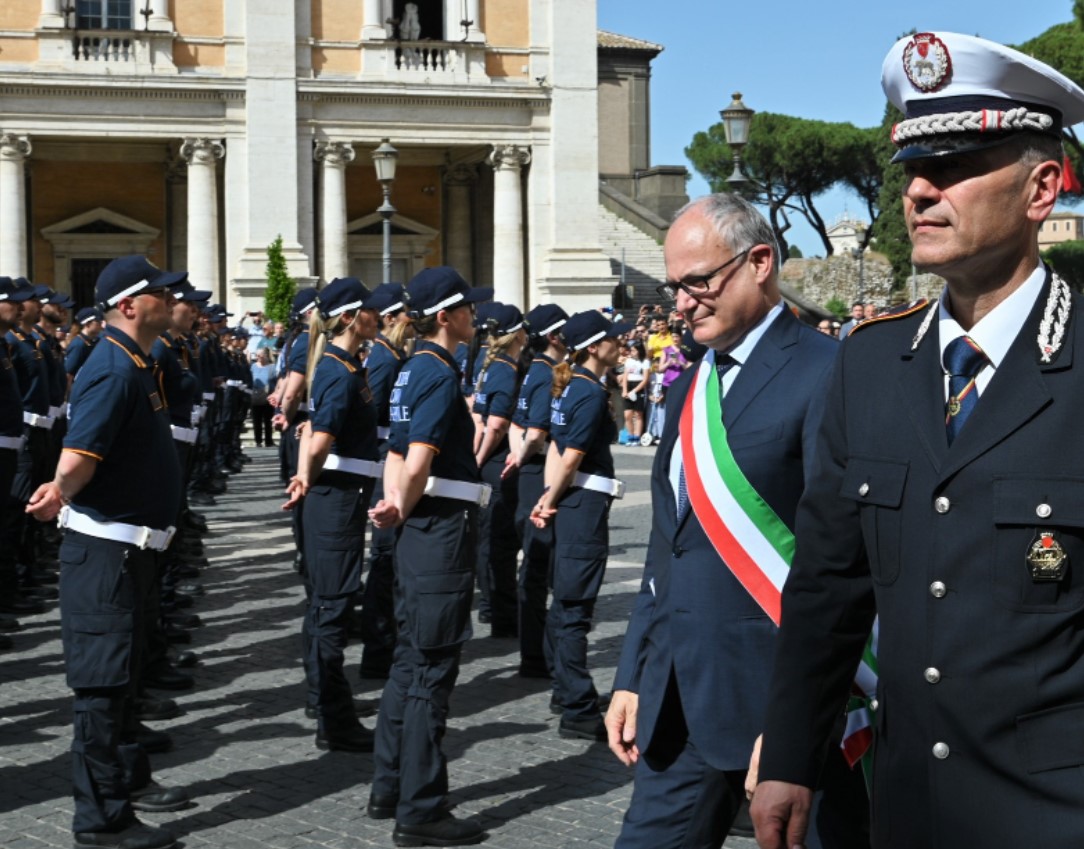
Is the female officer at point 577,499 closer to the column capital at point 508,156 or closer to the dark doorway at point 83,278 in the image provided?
the column capital at point 508,156

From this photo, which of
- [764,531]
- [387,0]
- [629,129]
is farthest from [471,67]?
[764,531]

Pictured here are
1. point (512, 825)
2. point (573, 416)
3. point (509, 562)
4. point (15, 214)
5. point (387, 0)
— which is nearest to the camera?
point (512, 825)

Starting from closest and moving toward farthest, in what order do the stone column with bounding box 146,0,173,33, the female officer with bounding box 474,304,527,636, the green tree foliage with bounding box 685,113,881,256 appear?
the female officer with bounding box 474,304,527,636 → the stone column with bounding box 146,0,173,33 → the green tree foliage with bounding box 685,113,881,256

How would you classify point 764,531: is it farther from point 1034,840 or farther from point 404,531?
point 404,531

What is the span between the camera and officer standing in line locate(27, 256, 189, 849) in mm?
6176

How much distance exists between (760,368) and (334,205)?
123 feet

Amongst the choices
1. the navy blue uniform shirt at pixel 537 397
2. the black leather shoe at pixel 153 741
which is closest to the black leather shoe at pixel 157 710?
the black leather shoe at pixel 153 741

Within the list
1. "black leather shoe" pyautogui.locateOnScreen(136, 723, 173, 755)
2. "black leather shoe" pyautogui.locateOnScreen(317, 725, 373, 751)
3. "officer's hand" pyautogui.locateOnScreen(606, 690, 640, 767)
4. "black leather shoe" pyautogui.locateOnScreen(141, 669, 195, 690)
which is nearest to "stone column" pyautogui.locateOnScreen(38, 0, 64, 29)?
"black leather shoe" pyautogui.locateOnScreen(141, 669, 195, 690)

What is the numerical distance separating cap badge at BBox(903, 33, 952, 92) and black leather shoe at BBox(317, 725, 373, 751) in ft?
17.6

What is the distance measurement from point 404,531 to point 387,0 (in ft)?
121

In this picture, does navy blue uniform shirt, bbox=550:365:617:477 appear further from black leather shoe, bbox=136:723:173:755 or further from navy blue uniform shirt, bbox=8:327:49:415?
navy blue uniform shirt, bbox=8:327:49:415

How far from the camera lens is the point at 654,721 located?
13.4ft

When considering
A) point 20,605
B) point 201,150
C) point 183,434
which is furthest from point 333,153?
point 20,605

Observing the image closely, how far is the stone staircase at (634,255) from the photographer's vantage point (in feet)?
146
